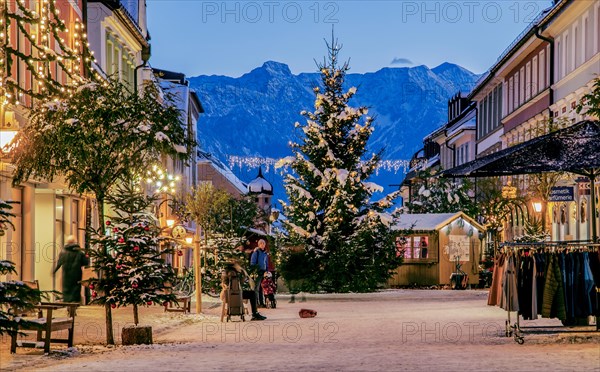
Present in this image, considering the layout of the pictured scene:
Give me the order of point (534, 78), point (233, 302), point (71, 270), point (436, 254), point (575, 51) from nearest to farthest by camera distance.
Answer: point (71, 270), point (233, 302), point (575, 51), point (436, 254), point (534, 78)

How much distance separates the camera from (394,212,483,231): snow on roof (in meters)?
52.3

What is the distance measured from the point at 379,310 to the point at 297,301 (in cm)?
807

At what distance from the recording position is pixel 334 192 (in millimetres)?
45312

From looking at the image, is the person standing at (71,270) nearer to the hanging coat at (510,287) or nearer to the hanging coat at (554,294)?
the hanging coat at (510,287)

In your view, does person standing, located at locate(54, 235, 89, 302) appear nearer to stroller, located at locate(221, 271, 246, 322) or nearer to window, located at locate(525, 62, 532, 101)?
stroller, located at locate(221, 271, 246, 322)

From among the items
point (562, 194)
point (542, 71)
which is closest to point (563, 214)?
point (542, 71)

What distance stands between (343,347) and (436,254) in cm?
3377

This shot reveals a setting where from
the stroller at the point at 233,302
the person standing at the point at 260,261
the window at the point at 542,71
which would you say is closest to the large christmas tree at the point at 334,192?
the person standing at the point at 260,261

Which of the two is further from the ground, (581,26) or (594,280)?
(581,26)

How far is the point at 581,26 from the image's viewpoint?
47906mm

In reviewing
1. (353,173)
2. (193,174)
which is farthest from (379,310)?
(193,174)

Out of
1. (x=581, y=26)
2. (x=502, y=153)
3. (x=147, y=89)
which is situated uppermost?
(x=581, y=26)

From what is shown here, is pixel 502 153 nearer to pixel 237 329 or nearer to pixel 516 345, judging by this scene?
pixel 516 345

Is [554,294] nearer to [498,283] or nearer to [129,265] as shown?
[498,283]
